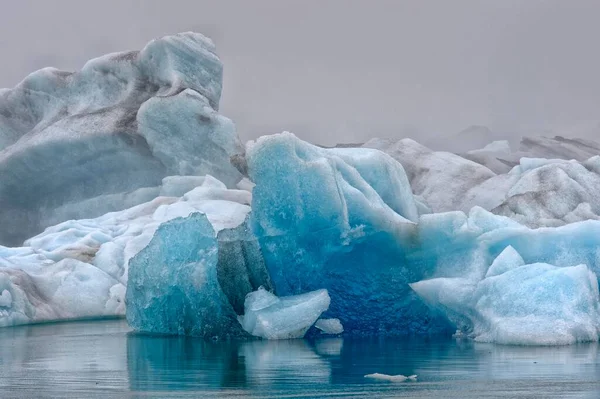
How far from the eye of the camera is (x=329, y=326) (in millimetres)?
10969

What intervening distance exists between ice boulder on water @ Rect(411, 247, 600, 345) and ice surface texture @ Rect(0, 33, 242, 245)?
1113cm

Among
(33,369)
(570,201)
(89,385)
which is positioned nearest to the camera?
(89,385)

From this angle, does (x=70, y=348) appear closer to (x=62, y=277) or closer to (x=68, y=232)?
(x=62, y=277)

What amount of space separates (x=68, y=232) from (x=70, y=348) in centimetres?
754

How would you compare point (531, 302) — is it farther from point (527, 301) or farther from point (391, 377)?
point (391, 377)

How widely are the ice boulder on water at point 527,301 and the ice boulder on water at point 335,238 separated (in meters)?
0.69

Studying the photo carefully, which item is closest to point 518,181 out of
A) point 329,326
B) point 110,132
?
point 110,132

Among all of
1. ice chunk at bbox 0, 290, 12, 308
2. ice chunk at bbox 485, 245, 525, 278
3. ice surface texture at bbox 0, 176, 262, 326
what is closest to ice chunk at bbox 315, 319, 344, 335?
ice surface texture at bbox 0, 176, 262, 326

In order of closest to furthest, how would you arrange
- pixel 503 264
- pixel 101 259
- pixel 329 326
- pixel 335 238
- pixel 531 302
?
pixel 531 302 < pixel 503 264 < pixel 335 238 < pixel 329 326 < pixel 101 259

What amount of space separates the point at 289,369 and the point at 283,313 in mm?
2731

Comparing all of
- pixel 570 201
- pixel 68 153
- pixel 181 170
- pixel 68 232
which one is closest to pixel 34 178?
pixel 68 153

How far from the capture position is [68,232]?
57.4 feet

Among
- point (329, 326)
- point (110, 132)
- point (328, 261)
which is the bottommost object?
point (329, 326)

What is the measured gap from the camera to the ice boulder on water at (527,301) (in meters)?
9.66
